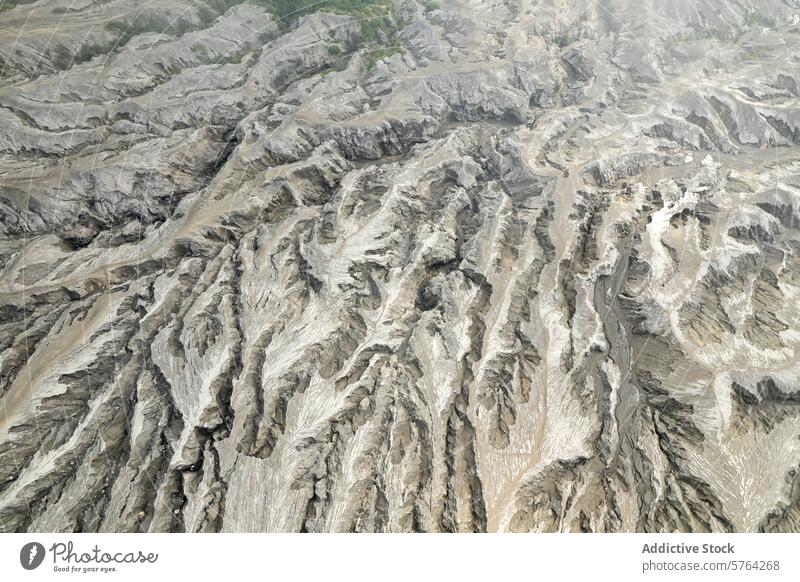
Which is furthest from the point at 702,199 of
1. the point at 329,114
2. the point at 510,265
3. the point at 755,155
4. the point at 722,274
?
the point at 329,114

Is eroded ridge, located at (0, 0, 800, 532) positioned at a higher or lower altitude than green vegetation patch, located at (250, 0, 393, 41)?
lower

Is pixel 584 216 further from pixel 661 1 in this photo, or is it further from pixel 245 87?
pixel 661 1
